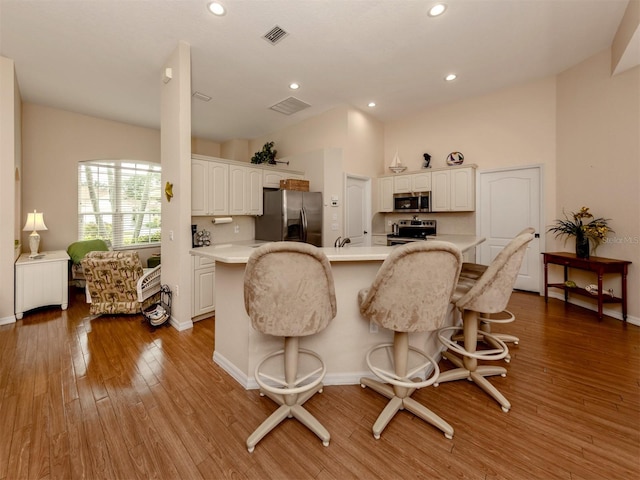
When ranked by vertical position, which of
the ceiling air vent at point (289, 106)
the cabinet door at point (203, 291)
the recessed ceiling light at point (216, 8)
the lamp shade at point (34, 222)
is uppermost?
the ceiling air vent at point (289, 106)

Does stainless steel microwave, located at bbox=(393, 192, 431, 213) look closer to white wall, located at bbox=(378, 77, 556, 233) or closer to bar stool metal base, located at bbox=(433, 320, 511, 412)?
white wall, located at bbox=(378, 77, 556, 233)

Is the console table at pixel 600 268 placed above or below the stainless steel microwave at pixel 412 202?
below

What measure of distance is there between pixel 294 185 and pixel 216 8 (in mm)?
2506

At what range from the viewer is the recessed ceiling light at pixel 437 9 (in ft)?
8.49

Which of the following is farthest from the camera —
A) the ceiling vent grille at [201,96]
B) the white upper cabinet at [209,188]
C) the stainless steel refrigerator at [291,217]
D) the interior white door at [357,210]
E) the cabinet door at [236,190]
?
the interior white door at [357,210]

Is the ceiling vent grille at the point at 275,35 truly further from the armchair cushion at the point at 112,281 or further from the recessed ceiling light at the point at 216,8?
the armchair cushion at the point at 112,281

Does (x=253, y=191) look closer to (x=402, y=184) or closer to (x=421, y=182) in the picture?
(x=402, y=184)

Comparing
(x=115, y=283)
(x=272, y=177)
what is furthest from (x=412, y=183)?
(x=115, y=283)

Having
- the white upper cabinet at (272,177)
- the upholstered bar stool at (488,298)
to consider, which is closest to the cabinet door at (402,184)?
the white upper cabinet at (272,177)

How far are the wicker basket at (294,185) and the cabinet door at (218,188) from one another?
1.00 metres

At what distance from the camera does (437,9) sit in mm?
2625

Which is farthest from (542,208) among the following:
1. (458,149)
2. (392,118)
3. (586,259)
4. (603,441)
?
(603,441)

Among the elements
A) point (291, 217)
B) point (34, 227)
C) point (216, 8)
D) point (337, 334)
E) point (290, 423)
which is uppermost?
point (216, 8)

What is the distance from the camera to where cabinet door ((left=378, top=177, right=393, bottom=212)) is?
543cm
